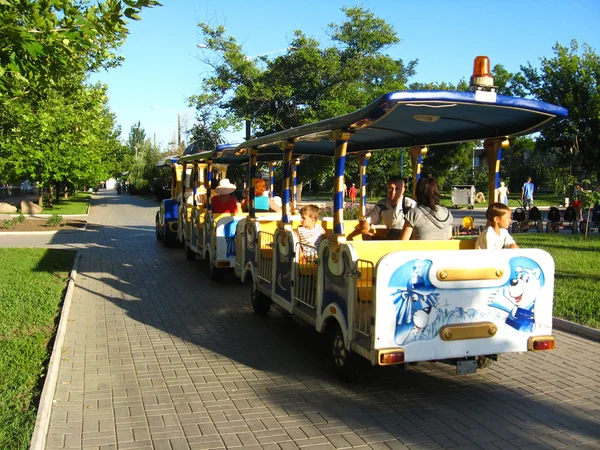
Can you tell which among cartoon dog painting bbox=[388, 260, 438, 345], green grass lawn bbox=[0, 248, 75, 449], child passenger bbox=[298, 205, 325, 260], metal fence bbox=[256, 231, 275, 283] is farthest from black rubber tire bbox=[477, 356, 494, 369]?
green grass lawn bbox=[0, 248, 75, 449]

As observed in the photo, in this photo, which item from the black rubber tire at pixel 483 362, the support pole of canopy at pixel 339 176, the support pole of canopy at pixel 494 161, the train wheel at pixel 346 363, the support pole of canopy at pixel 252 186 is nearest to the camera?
the train wheel at pixel 346 363

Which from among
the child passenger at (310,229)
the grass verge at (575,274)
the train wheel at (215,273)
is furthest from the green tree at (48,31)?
the grass verge at (575,274)

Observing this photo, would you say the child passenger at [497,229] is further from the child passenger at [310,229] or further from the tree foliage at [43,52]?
the tree foliage at [43,52]

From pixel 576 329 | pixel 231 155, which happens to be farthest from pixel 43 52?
pixel 231 155

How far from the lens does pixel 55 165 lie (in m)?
28.8

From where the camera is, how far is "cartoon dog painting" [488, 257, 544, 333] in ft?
17.0

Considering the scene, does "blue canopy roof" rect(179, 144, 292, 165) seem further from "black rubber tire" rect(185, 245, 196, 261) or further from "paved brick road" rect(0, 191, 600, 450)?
"paved brick road" rect(0, 191, 600, 450)

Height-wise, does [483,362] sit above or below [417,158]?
below

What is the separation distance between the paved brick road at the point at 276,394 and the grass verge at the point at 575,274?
882 millimetres

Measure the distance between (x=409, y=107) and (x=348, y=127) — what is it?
618 millimetres

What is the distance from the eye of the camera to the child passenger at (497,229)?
592cm

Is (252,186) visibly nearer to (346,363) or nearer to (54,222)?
(346,363)

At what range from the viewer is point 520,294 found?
5242 mm

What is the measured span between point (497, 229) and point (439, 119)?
1213mm
